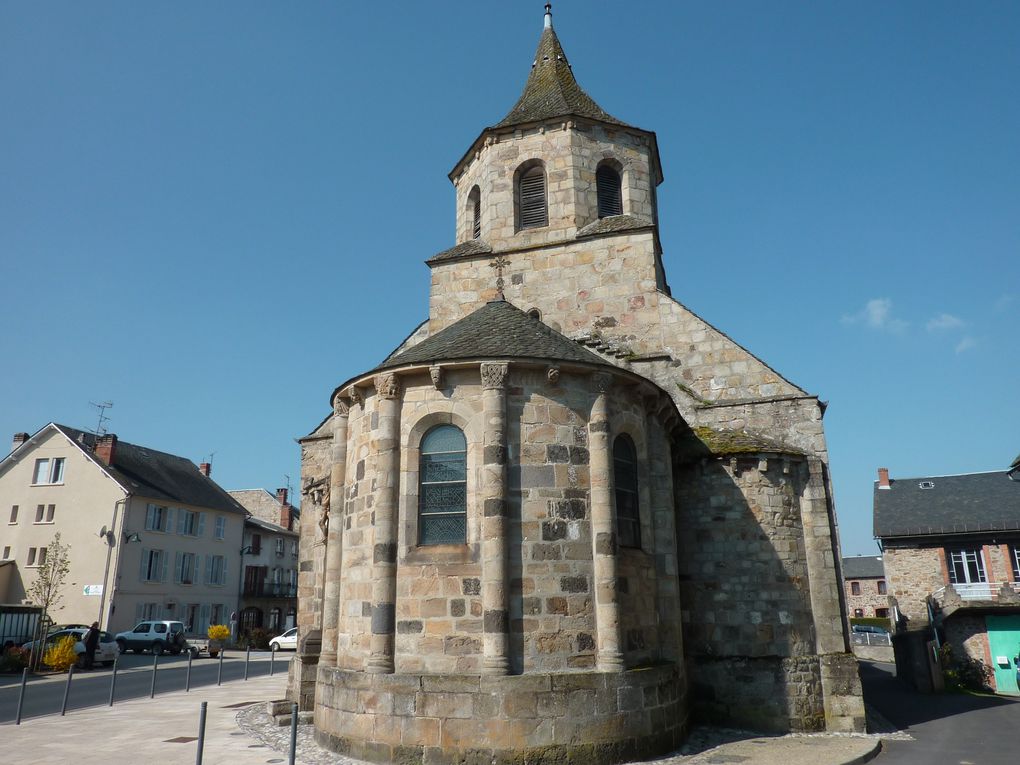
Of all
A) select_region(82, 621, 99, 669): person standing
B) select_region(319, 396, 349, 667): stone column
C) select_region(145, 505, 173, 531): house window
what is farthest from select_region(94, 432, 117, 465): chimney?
select_region(319, 396, 349, 667): stone column

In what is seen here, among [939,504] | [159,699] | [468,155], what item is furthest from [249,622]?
[939,504]

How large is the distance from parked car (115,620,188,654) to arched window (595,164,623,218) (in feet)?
83.5

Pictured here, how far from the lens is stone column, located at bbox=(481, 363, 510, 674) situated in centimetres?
947

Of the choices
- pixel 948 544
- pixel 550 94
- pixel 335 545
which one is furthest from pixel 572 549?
pixel 948 544

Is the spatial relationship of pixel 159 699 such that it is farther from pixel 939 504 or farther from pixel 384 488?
pixel 939 504

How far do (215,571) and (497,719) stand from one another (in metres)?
35.3

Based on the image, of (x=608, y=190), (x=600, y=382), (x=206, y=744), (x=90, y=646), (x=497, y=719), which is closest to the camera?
(x=497, y=719)

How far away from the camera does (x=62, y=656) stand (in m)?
23.1

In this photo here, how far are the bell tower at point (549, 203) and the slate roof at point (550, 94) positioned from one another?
0.09 m

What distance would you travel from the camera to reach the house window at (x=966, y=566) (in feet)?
91.9

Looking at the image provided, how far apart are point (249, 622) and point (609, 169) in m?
36.2

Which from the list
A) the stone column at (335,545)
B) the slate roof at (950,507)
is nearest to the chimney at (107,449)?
the stone column at (335,545)

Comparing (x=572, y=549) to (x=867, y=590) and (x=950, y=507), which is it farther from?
(x=867, y=590)

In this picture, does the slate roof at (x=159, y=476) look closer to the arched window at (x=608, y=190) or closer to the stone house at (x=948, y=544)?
the arched window at (x=608, y=190)
